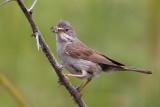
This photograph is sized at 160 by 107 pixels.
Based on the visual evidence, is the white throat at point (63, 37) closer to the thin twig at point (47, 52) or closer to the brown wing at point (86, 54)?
the brown wing at point (86, 54)

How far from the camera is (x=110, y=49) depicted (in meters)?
5.08

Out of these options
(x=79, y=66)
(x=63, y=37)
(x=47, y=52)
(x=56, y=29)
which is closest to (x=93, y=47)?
(x=63, y=37)

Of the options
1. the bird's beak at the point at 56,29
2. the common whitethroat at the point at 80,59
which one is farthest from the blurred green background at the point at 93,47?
the bird's beak at the point at 56,29

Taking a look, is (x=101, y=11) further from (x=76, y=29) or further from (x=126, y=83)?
(x=126, y=83)

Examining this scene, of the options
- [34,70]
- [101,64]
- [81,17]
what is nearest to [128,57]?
[101,64]

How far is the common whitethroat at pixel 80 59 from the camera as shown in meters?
4.56

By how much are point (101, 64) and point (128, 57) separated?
56cm

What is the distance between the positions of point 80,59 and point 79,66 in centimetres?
15

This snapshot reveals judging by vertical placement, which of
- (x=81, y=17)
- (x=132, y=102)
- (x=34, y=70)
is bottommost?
(x=132, y=102)

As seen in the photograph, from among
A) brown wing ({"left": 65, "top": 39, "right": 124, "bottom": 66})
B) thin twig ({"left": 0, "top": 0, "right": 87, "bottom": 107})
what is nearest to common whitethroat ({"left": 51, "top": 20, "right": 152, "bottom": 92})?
brown wing ({"left": 65, "top": 39, "right": 124, "bottom": 66})

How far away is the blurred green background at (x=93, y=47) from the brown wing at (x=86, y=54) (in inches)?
10.6

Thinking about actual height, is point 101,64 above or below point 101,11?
below

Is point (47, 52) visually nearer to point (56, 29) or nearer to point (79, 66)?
point (56, 29)

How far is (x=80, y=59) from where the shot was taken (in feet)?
15.4
